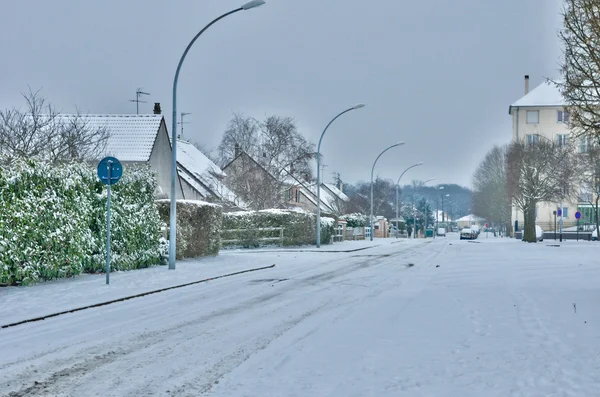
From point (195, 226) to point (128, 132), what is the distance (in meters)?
20.3

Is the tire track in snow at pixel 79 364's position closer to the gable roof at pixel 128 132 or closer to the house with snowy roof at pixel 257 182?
the gable roof at pixel 128 132

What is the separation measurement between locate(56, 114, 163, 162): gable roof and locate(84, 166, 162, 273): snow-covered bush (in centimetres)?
2050

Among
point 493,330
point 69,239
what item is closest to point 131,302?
point 69,239

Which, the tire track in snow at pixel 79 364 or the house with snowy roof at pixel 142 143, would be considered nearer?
the tire track in snow at pixel 79 364

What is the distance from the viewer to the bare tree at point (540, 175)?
174 ft

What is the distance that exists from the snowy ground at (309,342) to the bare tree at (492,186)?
69.8m

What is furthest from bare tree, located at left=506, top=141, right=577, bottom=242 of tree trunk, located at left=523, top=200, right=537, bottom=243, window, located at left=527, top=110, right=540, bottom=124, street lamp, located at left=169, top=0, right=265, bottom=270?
window, located at left=527, top=110, right=540, bottom=124

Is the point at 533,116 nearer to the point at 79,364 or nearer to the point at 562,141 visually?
the point at 562,141

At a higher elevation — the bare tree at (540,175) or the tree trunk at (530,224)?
the bare tree at (540,175)

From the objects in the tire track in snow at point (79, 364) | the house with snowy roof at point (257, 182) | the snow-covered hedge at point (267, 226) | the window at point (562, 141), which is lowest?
the tire track in snow at point (79, 364)

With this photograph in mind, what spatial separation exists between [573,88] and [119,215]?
11845 millimetres

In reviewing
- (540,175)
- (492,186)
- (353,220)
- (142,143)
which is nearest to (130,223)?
(142,143)

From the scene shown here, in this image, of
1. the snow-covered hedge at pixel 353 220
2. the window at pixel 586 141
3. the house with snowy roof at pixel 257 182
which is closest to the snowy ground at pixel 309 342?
the window at pixel 586 141

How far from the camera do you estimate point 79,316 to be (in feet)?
34.0
